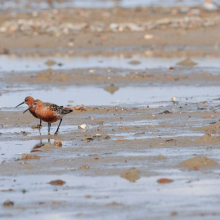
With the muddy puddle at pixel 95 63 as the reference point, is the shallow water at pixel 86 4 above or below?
above

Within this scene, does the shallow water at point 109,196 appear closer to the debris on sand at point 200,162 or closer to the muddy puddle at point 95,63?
the debris on sand at point 200,162

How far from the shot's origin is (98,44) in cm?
2445

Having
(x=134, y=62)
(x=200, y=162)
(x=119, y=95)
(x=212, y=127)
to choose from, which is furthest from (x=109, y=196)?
(x=134, y=62)

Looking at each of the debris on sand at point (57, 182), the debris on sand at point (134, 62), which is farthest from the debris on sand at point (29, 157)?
the debris on sand at point (134, 62)

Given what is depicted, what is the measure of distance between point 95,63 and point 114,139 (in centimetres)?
1077

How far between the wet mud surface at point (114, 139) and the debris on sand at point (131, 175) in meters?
0.01

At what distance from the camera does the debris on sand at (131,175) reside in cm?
680

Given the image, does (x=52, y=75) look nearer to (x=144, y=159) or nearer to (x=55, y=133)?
(x=55, y=133)

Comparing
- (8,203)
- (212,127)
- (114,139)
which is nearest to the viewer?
(8,203)

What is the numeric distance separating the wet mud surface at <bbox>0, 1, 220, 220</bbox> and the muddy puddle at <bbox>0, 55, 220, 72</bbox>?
3cm

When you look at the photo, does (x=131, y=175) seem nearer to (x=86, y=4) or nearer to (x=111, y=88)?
(x=111, y=88)

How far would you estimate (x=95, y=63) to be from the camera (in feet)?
64.1

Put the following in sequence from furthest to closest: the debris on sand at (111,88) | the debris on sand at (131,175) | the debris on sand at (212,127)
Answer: the debris on sand at (111,88), the debris on sand at (212,127), the debris on sand at (131,175)

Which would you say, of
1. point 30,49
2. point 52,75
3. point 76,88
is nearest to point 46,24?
point 30,49
